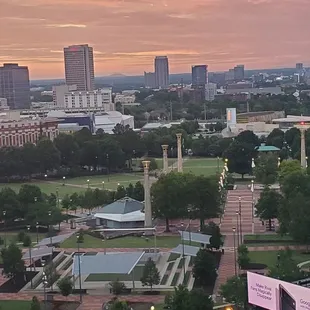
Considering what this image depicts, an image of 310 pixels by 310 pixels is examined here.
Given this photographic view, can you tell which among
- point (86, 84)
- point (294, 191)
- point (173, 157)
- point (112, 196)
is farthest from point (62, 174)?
point (86, 84)

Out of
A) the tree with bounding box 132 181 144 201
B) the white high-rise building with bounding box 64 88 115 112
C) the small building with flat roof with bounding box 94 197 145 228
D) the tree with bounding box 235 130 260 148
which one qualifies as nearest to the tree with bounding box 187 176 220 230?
the small building with flat roof with bounding box 94 197 145 228

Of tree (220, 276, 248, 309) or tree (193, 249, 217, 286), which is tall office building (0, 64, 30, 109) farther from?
tree (220, 276, 248, 309)

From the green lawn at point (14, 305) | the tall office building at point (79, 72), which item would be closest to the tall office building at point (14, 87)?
the tall office building at point (79, 72)

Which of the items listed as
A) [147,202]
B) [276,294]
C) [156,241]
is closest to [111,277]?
[156,241]

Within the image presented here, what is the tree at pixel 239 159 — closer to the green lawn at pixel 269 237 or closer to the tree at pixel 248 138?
the tree at pixel 248 138

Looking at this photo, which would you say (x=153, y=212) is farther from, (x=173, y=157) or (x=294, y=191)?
(x=173, y=157)

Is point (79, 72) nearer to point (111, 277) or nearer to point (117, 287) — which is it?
point (111, 277)
